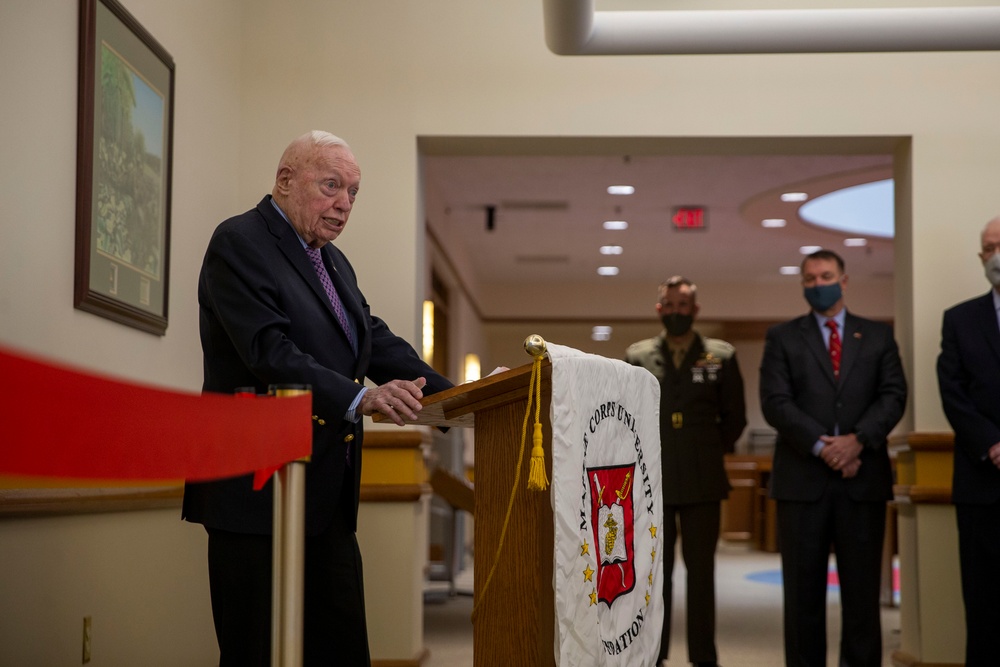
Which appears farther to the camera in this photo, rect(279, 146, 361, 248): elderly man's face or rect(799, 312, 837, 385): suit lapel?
rect(799, 312, 837, 385): suit lapel

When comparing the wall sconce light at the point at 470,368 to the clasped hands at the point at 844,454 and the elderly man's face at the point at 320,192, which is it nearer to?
the clasped hands at the point at 844,454

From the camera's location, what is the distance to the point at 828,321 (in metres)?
4.24

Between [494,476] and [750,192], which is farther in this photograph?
[750,192]

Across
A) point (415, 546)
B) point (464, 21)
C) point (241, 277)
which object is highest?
point (464, 21)

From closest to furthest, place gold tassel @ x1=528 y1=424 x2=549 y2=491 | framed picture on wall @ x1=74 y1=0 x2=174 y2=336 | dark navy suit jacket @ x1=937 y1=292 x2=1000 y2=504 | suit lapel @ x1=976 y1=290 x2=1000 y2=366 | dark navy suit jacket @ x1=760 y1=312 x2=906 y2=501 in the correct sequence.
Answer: gold tassel @ x1=528 y1=424 x2=549 y2=491, framed picture on wall @ x1=74 y1=0 x2=174 y2=336, dark navy suit jacket @ x1=937 y1=292 x2=1000 y2=504, suit lapel @ x1=976 y1=290 x2=1000 y2=366, dark navy suit jacket @ x1=760 y1=312 x2=906 y2=501

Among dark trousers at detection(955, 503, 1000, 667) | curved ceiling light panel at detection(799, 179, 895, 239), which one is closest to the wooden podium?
dark trousers at detection(955, 503, 1000, 667)

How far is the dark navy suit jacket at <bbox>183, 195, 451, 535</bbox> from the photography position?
2.02m

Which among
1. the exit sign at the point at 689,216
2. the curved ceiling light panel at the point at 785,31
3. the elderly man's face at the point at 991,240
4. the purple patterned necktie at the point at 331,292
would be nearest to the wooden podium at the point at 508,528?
the purple patterned necktie at the point at 331,292

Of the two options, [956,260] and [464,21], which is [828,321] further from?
[464,21]

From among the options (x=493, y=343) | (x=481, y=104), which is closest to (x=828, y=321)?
(x=481, y=104)

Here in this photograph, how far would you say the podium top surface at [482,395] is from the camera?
2.04 meters

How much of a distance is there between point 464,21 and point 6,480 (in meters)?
3.96

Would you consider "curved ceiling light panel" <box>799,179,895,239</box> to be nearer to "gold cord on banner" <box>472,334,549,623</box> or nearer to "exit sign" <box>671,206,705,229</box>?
"exit sign" <box>671,206,705,229</box>

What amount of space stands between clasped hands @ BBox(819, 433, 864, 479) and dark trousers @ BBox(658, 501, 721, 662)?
Answer: 58 cm
